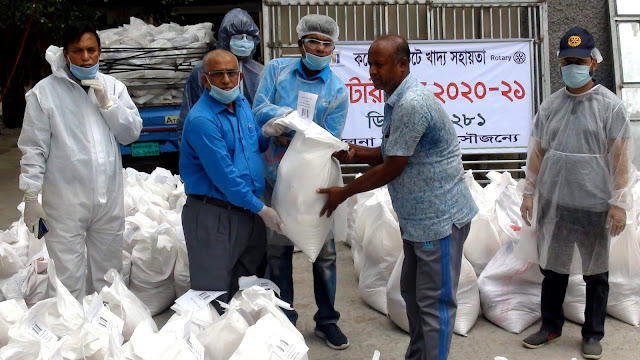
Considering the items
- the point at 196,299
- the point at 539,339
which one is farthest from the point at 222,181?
the point at 539,339

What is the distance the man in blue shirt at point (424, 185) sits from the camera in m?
2.90

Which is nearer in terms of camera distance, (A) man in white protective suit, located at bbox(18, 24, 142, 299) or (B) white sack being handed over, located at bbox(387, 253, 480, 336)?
(A) man in white protective suit, located at bbox(18, 24, 142, 299)

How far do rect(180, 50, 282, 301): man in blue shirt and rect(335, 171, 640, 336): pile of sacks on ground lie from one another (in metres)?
0.57

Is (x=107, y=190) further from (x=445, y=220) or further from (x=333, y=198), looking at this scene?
(x=445, y=220)

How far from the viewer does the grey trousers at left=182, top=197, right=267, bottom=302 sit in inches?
133

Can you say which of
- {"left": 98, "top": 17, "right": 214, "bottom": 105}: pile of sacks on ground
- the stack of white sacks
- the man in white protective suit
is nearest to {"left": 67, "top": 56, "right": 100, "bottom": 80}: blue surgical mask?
the man in white protective suit

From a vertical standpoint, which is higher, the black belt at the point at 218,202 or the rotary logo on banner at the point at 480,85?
the rotary logo on banner at the point at 480,85

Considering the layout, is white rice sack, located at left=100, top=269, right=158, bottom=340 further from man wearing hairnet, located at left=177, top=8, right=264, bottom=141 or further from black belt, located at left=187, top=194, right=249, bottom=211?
man wearing hairnet, located at left=177, top=8, right=264, bottom=141

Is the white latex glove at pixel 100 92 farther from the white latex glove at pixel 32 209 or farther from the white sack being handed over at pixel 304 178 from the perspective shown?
the white sack being handed over at pixel 304 178

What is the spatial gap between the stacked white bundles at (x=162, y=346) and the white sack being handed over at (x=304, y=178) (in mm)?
800

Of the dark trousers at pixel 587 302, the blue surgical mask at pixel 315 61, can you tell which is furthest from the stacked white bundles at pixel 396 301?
the blue surgical mask at pixel 315 61

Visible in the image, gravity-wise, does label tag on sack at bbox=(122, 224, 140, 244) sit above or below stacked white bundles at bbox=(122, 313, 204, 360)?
above

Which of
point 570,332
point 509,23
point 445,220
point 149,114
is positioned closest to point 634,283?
point 570,332

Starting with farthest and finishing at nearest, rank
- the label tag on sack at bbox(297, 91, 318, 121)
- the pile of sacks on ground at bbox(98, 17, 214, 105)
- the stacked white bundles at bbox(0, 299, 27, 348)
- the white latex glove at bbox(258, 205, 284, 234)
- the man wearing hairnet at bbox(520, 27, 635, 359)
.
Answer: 1. the pile of sacks on ground at bbox(98, 17, 214, 105)
2. the man wearing hairnet at bbox(520, 27, 635, 359)
3. the label tag on sack at bbox(297, 91, 318, 121)
4. the white latex glove at bbox(258, 205, 284, 234)
5. the stacked white bundles at bbox(0, 299, 27, 348)
